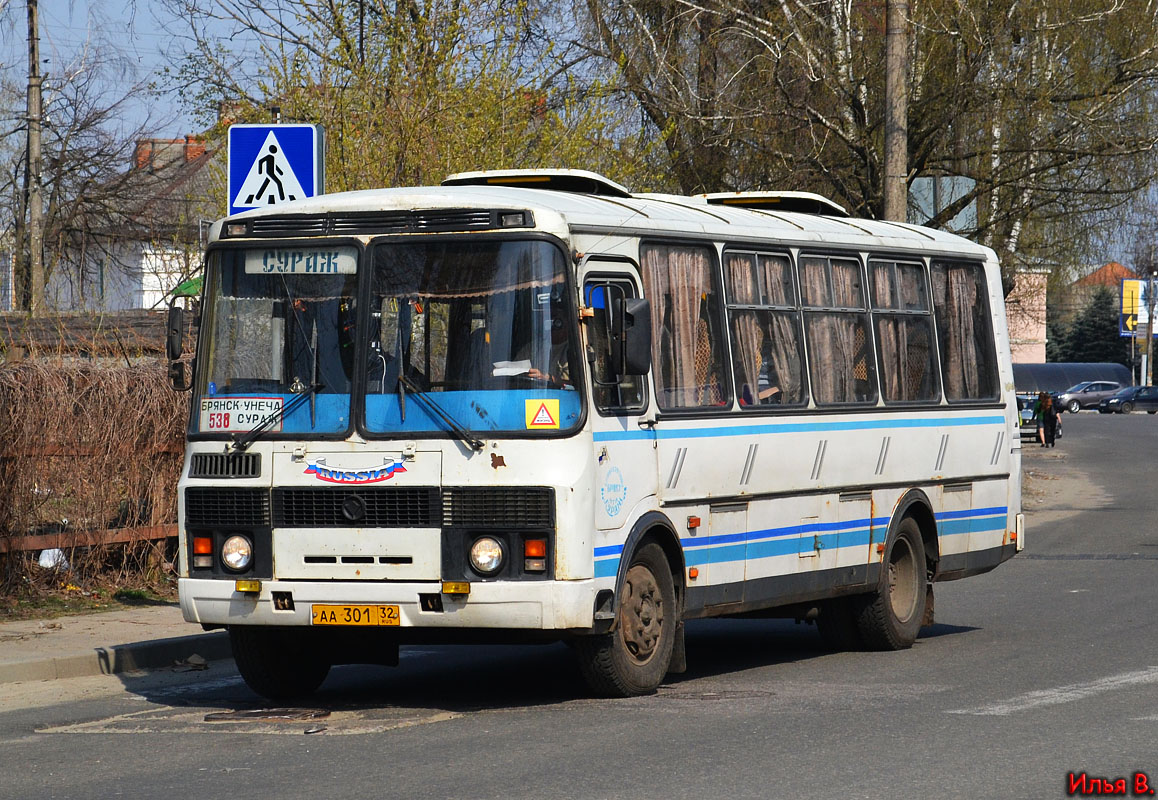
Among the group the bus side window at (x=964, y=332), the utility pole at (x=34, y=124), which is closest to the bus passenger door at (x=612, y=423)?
the bus side window at (x=964, y=332)

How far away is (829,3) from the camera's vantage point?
24828mm

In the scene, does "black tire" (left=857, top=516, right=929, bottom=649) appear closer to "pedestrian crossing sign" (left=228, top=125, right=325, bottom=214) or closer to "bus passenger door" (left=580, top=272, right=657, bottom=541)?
"bus passenger door" (left=580, top=272, right=657, bottom=541)

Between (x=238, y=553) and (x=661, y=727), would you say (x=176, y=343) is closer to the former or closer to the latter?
(x=238, y=553)

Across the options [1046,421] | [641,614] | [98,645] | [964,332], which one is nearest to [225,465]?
[641,614]

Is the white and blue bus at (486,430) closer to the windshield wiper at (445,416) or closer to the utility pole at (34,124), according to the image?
the windshield wiper at (445,416)

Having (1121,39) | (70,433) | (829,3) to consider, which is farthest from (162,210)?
(70,433)

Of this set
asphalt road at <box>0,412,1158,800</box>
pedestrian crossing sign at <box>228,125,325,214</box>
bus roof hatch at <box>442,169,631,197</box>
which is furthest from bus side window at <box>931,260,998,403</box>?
pedestrian crossing sign at <box>228,125,325,214</box>

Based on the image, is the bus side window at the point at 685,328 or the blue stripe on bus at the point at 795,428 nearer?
the blue stripe on bus at the point at 795,428

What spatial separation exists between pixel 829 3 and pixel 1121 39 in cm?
405

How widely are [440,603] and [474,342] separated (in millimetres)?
1400

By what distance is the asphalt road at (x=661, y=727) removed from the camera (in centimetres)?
733

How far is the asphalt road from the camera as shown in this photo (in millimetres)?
7332

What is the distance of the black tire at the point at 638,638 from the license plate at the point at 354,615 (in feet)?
3.59

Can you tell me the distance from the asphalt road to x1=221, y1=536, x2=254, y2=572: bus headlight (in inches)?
32.8
